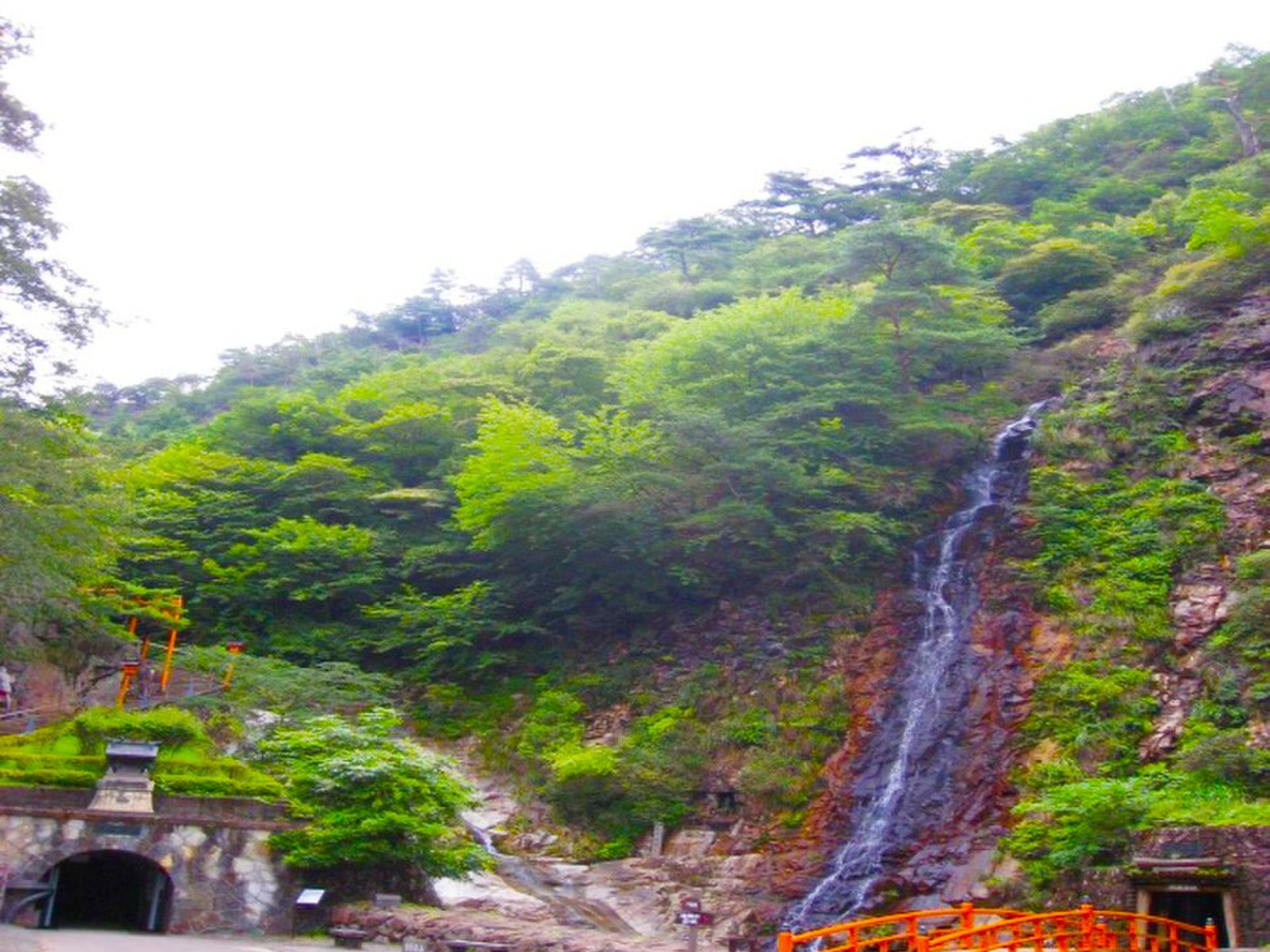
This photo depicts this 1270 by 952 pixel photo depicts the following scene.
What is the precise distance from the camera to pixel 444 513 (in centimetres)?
2802

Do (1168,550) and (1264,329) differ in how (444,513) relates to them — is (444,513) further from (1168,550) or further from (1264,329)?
(1264,329)

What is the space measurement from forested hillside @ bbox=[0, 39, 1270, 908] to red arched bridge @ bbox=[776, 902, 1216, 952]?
1.32 m

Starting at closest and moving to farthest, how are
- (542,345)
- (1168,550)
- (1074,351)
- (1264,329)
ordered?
(1168,550)
(1264,329)
(1074,351)
(542,345)

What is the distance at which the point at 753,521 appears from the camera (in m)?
22.3

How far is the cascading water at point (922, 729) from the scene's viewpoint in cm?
1582

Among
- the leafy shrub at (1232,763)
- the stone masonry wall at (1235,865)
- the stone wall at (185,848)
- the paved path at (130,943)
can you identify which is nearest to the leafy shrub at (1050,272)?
the leafy shrub at (1232,763)

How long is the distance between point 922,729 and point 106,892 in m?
13.6

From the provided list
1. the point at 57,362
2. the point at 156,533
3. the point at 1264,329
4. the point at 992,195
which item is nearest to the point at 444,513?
the point at 156,533

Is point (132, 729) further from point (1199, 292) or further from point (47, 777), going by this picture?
point (1199, 292)

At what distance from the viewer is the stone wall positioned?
1429cm

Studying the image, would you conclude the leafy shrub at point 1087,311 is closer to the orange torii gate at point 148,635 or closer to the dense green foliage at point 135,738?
the orange torii gate at point 148,635

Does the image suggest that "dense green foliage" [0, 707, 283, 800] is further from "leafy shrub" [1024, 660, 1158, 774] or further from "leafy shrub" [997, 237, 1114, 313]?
"leafy shrub" [997, 237, 1114, 313]

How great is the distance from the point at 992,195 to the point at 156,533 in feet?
107

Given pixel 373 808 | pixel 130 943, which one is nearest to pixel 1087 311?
pixel 373 808
